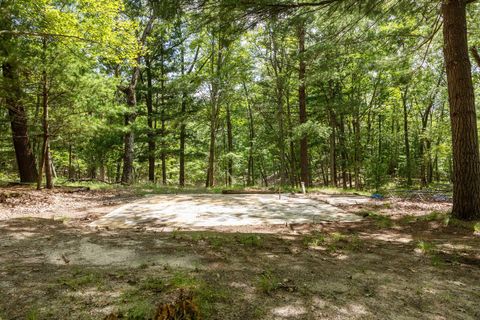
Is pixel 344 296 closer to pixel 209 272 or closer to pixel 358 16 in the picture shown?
pixel 209 272

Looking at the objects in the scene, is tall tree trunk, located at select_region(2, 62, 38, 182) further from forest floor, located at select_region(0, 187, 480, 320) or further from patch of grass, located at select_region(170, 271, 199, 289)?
patch of grass, located at select_region(170, 271, 199, 289)

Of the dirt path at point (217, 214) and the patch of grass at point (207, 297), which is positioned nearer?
the patch of grass at point (207, 297)

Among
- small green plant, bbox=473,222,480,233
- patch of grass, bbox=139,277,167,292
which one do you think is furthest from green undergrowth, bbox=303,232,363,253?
patch of grass, bbox=139,277,167,292

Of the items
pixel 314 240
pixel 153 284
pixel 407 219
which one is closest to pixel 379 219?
pixel 407 219

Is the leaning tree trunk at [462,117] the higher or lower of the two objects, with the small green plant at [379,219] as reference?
higher

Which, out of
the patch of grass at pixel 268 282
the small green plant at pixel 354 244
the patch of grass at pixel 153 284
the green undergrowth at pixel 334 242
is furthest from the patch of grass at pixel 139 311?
the small green plant at pixel 354 244

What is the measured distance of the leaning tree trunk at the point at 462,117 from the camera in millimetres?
5500

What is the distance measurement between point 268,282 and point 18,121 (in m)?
11.2

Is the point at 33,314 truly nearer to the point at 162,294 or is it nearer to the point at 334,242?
the point at 162,294

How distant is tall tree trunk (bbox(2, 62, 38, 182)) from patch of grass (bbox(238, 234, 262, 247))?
8091mm

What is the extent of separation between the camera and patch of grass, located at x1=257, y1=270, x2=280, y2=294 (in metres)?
2.52

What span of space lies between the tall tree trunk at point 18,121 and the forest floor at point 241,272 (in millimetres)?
5110

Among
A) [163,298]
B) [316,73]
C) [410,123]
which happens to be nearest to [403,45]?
[316,73]

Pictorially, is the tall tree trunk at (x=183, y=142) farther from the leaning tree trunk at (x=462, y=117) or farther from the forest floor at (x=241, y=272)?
the leaning tree trunk at (x=462, y=117)
